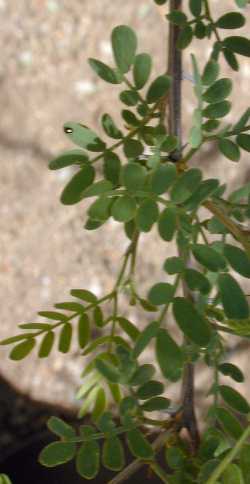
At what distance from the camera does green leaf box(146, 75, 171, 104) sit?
0.61 meters

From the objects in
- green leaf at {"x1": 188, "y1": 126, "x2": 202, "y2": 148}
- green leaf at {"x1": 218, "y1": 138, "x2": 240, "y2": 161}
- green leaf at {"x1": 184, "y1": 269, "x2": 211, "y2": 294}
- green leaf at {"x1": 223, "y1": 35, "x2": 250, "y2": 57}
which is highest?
green leaf at {"x1": 223, "y1": 35, "x2": 250, "y2": 57}

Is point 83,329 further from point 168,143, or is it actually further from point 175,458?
point 168,143

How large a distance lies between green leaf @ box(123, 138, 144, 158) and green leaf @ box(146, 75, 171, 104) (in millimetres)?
51

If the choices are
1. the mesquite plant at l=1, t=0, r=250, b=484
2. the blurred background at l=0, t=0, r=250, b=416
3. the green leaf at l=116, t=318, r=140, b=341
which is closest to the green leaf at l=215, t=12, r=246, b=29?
the mesquite plant at l=1, t=0, r=250, b=484

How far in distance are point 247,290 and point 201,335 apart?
1.32m

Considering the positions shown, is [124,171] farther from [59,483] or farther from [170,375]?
[59,483]

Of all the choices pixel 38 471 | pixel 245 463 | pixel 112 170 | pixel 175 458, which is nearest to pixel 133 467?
pixel 175 458

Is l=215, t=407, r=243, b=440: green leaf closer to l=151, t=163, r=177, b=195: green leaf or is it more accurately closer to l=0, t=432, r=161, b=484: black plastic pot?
l=151, t=163, r=177, b=195: green leaf

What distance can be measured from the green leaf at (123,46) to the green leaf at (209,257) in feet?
0.58

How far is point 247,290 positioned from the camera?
180 cm

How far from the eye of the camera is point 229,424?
23.6 inches

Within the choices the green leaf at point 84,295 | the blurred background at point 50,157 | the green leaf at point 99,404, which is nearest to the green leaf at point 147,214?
the green leaf at point 84,295

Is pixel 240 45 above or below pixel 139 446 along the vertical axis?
above

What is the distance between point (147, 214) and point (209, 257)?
0.05 meters
